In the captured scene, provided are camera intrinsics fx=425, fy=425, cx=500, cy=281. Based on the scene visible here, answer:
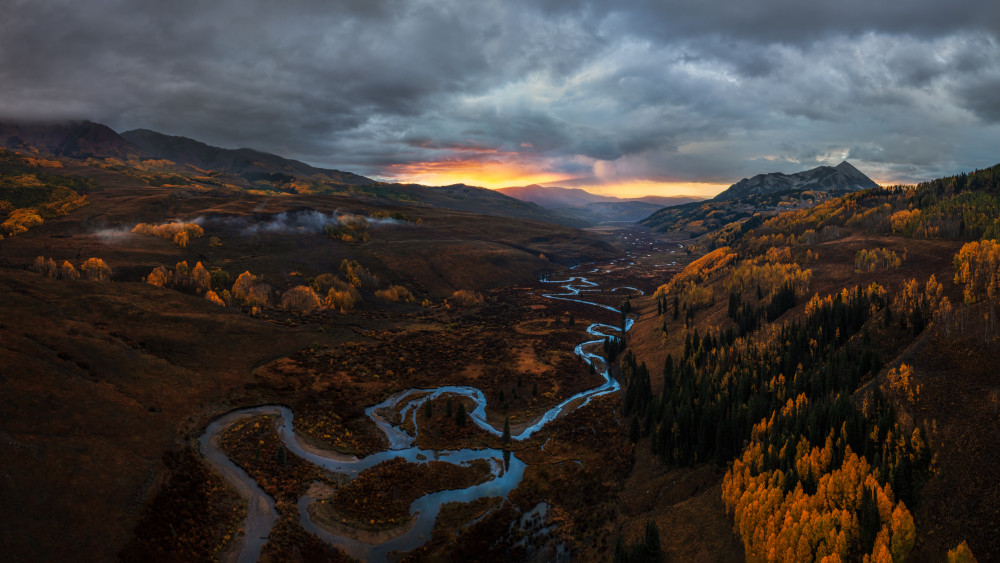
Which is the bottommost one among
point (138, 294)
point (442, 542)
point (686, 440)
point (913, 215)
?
point (442, 542)

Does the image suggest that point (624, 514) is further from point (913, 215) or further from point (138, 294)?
point (913, 215)

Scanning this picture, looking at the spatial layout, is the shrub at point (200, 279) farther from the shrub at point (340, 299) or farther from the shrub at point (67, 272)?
the shrub at point (340, 299)

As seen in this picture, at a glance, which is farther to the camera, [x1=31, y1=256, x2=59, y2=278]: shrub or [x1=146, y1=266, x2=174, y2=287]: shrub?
[x1=146, y1=266, x2=174, y2=287]: shrub

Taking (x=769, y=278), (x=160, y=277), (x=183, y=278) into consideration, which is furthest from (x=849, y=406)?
(x=160, y=277)

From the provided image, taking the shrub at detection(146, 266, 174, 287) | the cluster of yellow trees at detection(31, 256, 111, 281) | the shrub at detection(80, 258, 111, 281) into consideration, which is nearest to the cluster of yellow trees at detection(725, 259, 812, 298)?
the shrub at detection(146, 266, 174, 287)

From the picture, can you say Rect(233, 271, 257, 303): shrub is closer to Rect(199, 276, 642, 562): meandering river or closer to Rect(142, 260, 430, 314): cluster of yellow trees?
Rect(142, 260, 430, 314): cluster of yellow trees

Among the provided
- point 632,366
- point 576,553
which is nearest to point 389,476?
point 576,553
